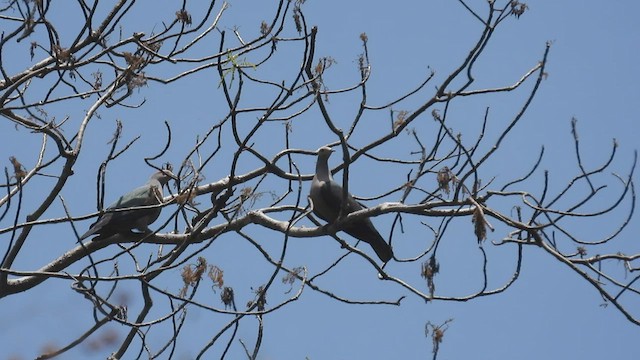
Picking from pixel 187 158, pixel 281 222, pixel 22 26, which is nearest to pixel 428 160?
pixel 281 222

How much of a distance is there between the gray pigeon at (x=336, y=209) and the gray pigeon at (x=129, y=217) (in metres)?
1.01

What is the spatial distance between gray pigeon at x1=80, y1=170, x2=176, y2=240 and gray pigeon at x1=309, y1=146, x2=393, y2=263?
101 centimetres

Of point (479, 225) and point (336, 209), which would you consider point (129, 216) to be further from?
point (479, 225)

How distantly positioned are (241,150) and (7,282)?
1.41m

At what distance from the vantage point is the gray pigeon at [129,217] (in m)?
6.26

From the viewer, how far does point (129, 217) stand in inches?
255

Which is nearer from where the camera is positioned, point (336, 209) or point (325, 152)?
point (336, 209)

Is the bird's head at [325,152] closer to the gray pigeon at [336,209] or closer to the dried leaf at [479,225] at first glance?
the gray pigeon at [336,209]

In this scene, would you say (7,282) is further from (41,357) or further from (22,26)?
(22,26)

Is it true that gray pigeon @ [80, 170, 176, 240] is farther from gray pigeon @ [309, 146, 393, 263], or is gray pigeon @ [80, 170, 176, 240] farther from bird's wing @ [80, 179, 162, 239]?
gray pigeon @ [309, 146, 393, 263]

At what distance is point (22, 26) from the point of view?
4.88 m

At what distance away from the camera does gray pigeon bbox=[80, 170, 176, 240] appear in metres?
6.26

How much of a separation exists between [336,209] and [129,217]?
137cm

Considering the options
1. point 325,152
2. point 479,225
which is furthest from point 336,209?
point 479,225
